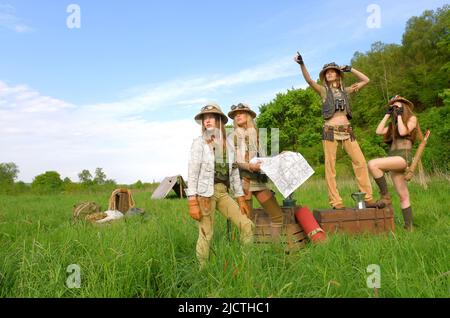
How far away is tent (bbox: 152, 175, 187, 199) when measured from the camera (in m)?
14.8

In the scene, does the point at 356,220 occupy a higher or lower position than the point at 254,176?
lower

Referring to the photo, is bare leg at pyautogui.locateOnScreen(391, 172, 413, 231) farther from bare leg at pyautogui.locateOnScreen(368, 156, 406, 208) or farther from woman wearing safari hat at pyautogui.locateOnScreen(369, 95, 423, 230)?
bare leg at pyautogui.locateOnScreen(368, 156, 406, 208)

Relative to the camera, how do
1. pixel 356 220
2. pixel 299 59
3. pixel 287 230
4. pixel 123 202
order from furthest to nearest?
pixel 123 202 → pixel 299 59 → pixel 356 220 → pixel 287 230

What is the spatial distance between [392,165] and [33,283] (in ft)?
16.6

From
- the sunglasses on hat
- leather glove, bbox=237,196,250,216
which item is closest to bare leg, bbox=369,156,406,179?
the sunglasses on hat

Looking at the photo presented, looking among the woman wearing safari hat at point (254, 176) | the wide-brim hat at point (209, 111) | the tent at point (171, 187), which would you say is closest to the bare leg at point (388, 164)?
the woman wearing safari hat at point (254, 176)

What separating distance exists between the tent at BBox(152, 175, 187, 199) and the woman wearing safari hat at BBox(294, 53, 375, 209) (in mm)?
10039

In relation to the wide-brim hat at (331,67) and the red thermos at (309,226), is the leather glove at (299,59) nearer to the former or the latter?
the wide-brim hat at (331,67)

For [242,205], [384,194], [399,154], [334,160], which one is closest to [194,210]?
[242,205]

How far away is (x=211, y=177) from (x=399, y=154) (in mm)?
3435

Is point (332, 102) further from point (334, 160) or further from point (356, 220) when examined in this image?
point (356, 220)

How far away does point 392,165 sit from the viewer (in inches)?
211

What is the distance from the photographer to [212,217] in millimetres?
3830
